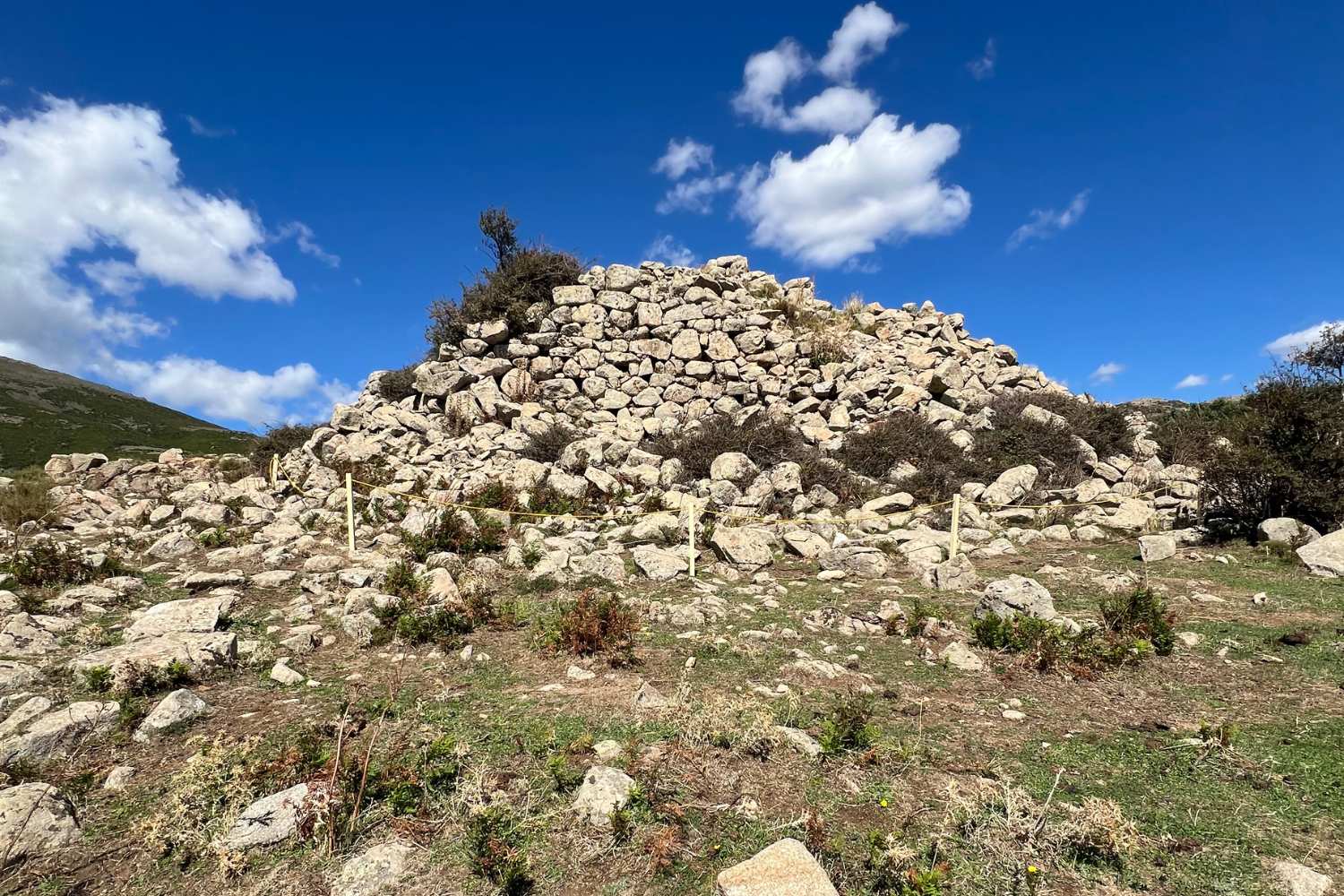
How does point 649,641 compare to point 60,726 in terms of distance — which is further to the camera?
point 649,641

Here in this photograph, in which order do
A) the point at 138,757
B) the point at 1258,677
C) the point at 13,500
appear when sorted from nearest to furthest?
the point at 138,757
the point at 1258,677
the point at 13,500

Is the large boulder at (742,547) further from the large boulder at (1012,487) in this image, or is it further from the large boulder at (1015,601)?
the large boulder at (1012,487)

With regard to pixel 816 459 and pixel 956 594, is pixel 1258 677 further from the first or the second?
pixel 816 459

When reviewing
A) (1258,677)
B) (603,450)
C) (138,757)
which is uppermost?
(603,450)

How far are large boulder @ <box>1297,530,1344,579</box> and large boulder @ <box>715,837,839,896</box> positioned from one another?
881 cm

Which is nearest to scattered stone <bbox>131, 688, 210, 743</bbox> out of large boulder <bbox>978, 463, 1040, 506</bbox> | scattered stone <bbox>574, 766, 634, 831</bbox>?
scattered stone <bbox>574, 766, 634, 831</bbox>

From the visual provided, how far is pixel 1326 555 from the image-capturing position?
809 cm

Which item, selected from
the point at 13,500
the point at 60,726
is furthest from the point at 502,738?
the point at 13,500

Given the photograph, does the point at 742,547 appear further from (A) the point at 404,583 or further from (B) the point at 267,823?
(B) the point at 267,823

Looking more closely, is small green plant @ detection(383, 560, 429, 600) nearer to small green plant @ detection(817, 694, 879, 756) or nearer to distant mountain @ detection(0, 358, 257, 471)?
small green plant @ detection(817, 694, 879, 756)

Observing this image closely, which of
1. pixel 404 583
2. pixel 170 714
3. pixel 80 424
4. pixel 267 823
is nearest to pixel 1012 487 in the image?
pixel 404 583

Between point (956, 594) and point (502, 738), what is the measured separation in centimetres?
565

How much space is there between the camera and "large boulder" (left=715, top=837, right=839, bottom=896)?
2.86m

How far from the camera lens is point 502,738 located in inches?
173
